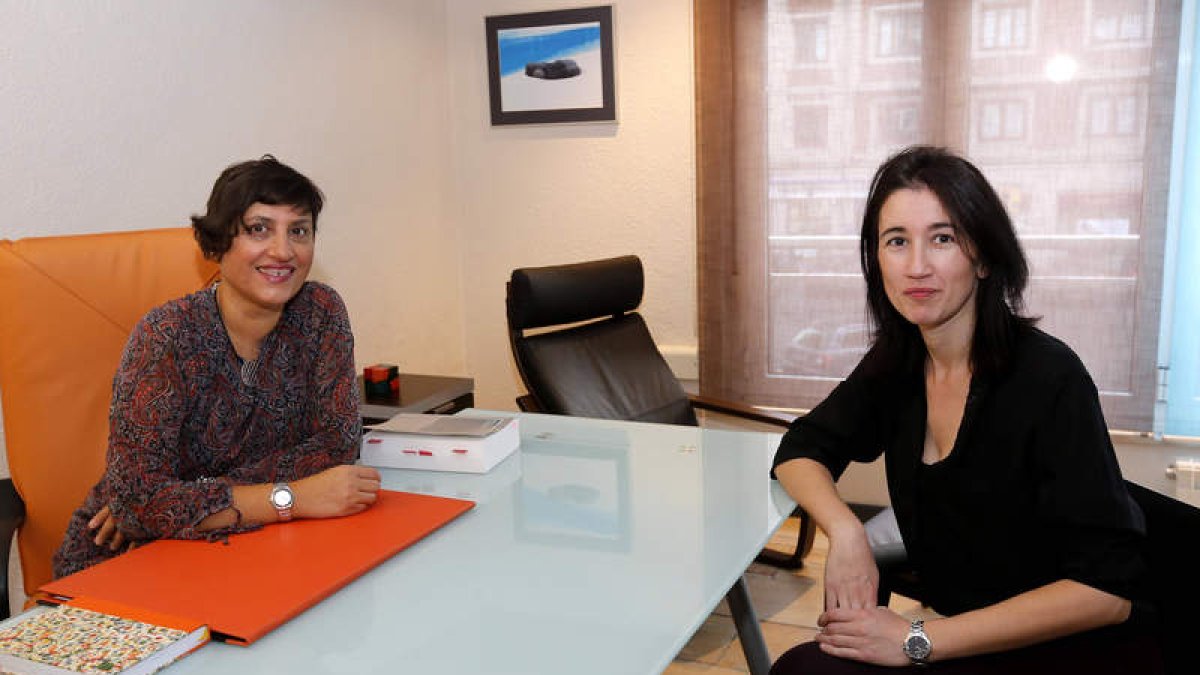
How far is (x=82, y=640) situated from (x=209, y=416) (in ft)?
1.91

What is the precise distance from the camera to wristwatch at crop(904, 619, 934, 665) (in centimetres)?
138

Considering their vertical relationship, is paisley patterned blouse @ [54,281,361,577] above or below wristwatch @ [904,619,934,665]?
above

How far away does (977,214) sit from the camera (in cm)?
148

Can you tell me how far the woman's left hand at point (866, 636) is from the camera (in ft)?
4.60

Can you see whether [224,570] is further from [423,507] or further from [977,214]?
[977,214]

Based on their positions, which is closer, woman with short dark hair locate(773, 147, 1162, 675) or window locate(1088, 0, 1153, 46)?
woman with short dark hair locate(773, 147, 1162, 675)

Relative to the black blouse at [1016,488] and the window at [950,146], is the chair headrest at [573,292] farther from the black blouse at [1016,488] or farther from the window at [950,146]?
the black blouse at [1016,488]

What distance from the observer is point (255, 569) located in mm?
1364

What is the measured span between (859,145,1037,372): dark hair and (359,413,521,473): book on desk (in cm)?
83

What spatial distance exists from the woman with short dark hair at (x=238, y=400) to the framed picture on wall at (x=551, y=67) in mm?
2031

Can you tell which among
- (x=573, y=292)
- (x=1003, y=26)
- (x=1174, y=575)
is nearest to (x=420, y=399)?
(x=573, y=292)

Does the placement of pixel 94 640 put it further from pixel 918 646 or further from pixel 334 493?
pixel 918 646

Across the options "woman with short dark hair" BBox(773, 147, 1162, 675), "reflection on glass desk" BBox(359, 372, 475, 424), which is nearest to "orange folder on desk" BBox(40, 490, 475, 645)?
"woman with short dark hair" BBox(773, 147, 1162, 675)

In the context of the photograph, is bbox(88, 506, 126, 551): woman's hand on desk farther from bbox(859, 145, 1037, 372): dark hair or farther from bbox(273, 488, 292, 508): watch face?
bbox(859, 145, 1037, 372): dark hair
